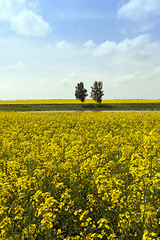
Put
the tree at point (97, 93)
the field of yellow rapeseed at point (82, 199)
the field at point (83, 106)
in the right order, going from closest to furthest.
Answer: the field of yellow rapeseed at point (82, 199) < the field at point (83, 106) < the tree at point (97, 93)

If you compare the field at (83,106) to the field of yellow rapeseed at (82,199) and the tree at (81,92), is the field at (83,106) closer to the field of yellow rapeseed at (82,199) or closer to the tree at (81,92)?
the tree at (81,92)

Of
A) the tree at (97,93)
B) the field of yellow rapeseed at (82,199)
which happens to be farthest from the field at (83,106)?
the field of yellow rapeseed at (82,199)

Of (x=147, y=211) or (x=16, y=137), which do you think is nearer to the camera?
(x=147, y=211)

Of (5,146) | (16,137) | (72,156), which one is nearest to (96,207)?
(72,156)

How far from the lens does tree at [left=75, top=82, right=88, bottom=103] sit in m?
57.4

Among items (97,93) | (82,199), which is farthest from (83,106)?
(82,199)

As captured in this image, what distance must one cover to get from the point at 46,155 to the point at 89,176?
1837 mm

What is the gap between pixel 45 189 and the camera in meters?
4.93

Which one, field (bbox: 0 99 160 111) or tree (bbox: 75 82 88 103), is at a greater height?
tree (bbox: 75 82 88 103)

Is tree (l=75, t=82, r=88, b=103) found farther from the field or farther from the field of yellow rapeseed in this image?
the field of yellow rapeseed

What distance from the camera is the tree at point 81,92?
188 ft

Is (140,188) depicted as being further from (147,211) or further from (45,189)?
(45,189)

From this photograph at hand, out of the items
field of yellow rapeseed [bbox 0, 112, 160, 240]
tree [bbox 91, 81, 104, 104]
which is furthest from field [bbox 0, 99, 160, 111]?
field of yellow rapeseed [bbox 0, 112, 160, 240]

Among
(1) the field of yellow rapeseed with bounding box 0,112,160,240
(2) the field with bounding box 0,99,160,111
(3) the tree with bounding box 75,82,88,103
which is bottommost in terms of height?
(1) the field of yellow rapeseed with bounding box 0,112,160,240
